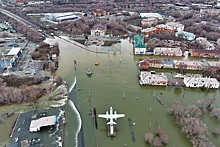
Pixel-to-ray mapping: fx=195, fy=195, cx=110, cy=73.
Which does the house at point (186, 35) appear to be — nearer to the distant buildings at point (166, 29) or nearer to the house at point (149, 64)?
the distant buildings at point (166, 29)

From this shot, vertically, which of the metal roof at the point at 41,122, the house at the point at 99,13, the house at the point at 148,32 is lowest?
the metal roof at the point at 41,122

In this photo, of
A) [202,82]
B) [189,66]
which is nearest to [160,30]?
[189,66]

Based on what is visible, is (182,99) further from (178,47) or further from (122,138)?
(178,47)

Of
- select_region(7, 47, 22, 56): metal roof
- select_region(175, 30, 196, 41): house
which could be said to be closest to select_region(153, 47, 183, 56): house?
select_region(175, 30, 196, 41): house

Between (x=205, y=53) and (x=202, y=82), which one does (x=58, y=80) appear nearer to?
(x=202, y=82)

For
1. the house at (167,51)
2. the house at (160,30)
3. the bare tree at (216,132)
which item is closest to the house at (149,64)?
the house at (167,51)

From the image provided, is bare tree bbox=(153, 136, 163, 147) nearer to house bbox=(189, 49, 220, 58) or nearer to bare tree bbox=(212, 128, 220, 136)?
bare tree bbox=(212, 128, 220, 136)

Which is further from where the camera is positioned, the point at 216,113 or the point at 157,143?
the point at 216,113
